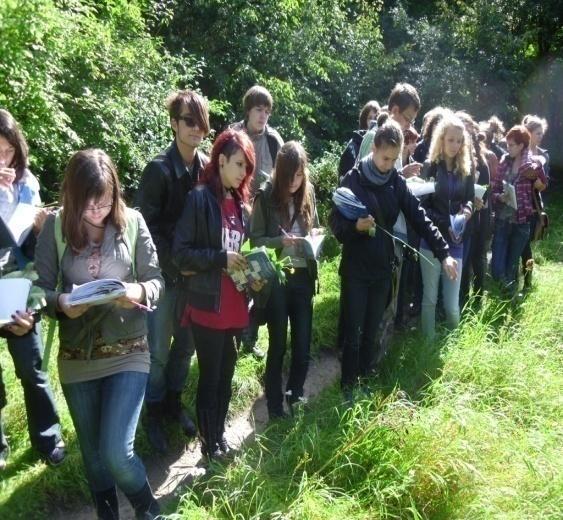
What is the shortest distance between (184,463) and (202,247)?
4.76 ft

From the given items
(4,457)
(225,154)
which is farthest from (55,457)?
(225,154)

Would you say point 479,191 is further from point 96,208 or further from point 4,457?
point 4,457

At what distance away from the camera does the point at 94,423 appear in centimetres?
287

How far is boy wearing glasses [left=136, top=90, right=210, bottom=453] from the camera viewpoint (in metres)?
3.54

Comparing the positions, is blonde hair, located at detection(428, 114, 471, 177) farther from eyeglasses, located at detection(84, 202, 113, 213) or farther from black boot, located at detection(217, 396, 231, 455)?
eyeglasses, located at detection(84, 202, 113, 213)

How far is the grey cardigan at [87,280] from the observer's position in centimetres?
281

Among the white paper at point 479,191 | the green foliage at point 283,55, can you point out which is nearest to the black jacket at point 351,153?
the white paper at point 479,191

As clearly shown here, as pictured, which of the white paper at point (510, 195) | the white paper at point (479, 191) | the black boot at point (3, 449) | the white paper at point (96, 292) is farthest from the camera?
the white paper at point (510, 195)

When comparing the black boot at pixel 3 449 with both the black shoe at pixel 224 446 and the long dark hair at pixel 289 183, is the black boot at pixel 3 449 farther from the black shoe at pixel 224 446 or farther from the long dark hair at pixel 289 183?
the long dark hair at pixel 289 183

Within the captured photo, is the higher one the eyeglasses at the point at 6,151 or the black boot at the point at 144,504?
the eyeglasses at the point at 6,151

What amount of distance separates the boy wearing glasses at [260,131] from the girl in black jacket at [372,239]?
3.33 ft

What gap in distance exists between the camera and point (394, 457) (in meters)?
3.36

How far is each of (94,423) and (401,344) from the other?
2.85 m

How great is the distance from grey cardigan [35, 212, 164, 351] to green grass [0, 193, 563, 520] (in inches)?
36.6
